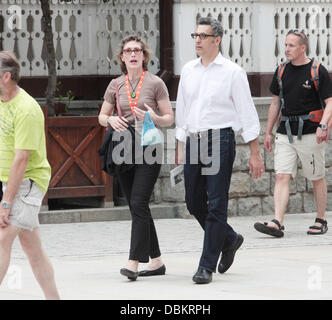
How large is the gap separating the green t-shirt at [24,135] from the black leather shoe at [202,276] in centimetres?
181

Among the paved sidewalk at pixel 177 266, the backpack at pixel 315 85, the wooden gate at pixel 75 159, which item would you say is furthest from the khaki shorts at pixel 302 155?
the wooden gate at pixel 75 159

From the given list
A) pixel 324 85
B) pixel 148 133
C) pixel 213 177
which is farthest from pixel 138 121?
pixel 324 85

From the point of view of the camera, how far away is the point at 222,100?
8.25 meters

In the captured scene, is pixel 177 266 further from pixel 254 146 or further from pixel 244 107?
pixel 244 107

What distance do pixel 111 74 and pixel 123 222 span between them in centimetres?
240

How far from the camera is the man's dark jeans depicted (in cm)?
818

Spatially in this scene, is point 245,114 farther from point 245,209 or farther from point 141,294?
point 245,209

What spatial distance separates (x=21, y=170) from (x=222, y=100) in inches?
88.5

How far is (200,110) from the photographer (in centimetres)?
829

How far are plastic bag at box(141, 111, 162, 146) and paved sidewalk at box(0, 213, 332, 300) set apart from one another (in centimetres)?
102

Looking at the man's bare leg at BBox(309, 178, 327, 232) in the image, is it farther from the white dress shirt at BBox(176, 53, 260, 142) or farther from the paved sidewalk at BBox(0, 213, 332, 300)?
the white dress shirt at BBox(176, 53, 260, 142)

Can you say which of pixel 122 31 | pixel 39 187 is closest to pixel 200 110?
pixel 39 187

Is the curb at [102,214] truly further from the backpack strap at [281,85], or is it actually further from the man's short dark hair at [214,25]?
the man's short dark hair at [214,25]

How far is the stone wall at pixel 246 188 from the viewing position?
12617mm
